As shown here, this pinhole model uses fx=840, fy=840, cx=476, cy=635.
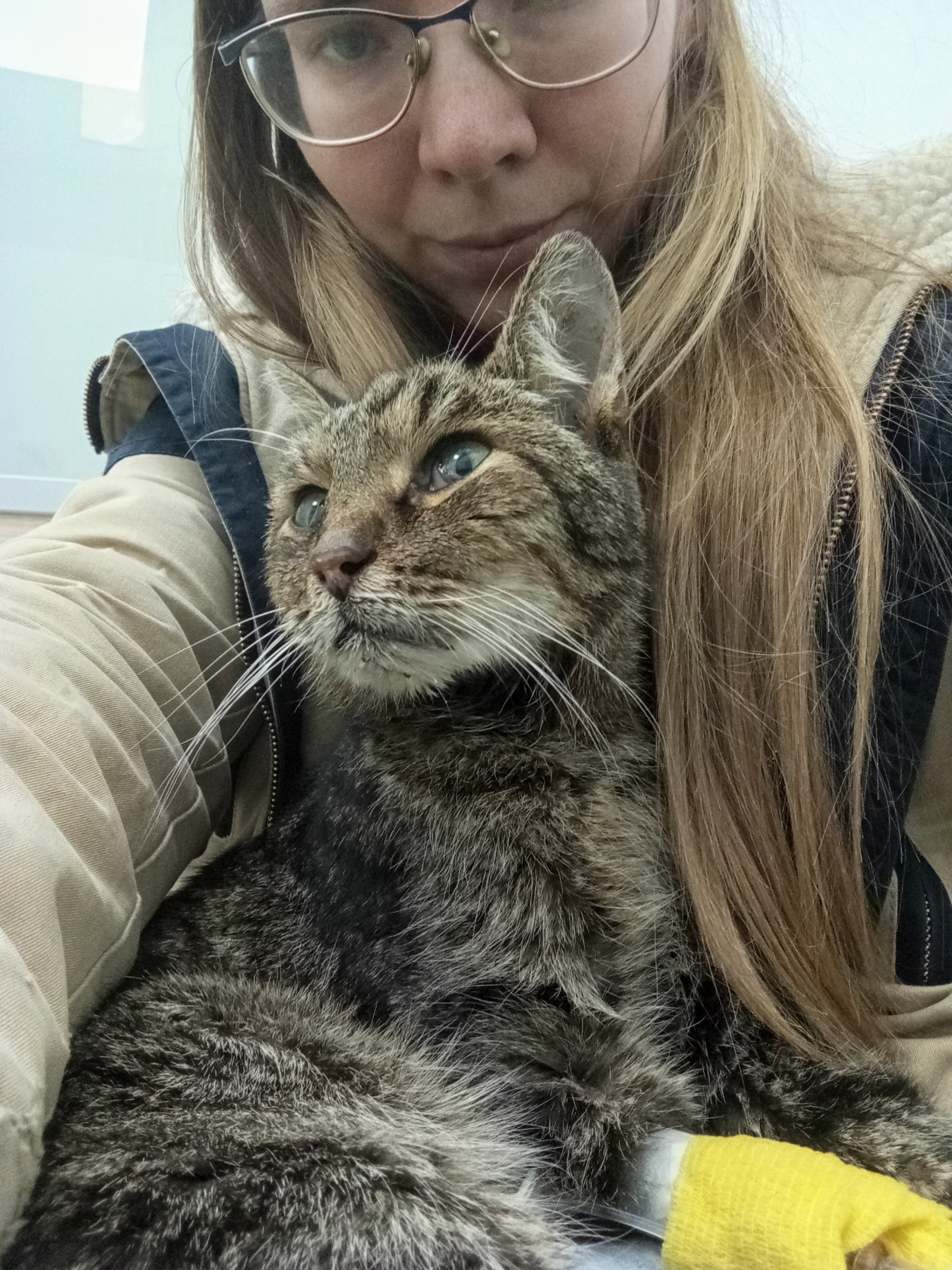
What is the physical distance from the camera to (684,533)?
129 centimetres

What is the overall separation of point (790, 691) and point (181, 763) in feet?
3.12

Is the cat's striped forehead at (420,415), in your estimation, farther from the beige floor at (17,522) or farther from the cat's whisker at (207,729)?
the beige floor at (17,522)

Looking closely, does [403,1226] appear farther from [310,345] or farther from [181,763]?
[310,345]

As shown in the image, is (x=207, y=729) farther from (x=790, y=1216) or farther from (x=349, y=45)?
(x=349, y=45)

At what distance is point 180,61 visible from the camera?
269 cm

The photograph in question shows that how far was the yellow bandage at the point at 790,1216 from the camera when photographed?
838 mm

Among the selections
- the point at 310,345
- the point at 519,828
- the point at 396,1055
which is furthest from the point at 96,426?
the point at 396,1055

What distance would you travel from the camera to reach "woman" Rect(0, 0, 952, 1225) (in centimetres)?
119

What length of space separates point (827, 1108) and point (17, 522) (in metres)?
3.09

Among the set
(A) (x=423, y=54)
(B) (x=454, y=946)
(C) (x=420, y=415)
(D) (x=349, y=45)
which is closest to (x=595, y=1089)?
(B) (x=454, y=946)

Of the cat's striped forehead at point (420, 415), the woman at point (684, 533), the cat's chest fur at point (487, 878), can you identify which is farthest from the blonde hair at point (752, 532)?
the cat's striped forehead at point (420, 415)

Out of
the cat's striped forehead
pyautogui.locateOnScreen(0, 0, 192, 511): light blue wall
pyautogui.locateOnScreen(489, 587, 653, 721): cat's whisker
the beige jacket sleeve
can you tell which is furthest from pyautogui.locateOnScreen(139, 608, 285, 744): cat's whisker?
pyautogui.locateOnScreen(0, 0, 192, 511): light blue wall

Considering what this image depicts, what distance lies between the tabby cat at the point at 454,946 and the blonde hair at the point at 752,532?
80 millimetres

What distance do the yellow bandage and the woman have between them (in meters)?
0.25
